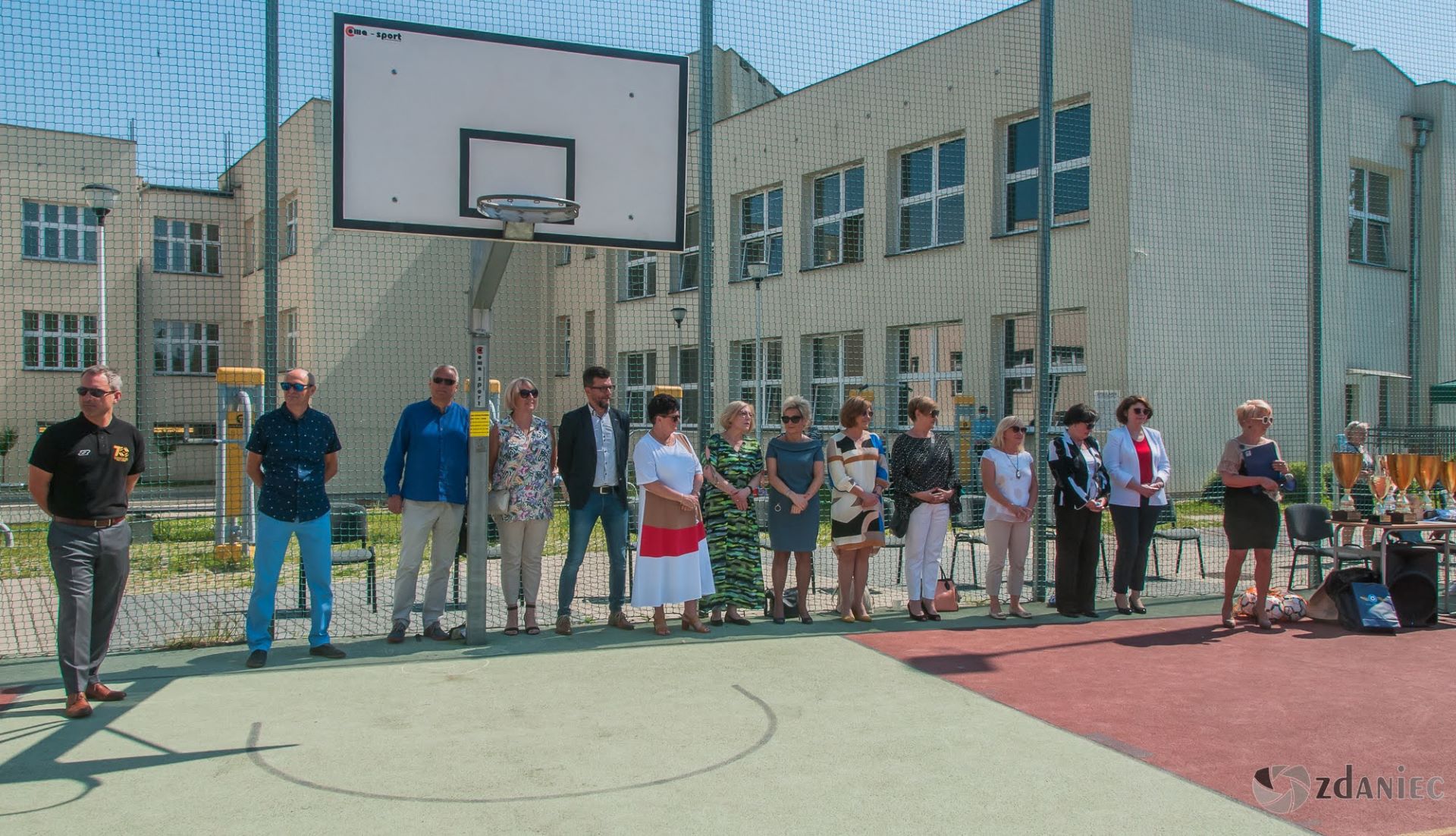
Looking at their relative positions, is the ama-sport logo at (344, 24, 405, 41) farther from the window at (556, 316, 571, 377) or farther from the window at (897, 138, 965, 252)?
the window at (897, 138, 965, 252)

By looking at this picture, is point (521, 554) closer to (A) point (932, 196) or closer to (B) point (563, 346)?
(B) point (563, 346)

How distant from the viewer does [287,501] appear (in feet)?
19.5

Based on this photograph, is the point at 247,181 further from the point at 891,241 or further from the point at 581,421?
the point at 891,241

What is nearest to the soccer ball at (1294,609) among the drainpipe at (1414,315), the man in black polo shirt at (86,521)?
the drainpipe at (1414,315)

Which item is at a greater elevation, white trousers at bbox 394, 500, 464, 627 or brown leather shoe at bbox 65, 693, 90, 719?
white trousers at bbox 394, 500, 464, 627

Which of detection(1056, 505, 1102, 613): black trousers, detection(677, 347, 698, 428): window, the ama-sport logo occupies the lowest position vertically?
detection(1056, 505, 1102, 613): black trousers

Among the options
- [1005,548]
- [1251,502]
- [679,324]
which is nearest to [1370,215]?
[1251,502]

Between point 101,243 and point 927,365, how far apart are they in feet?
21.9

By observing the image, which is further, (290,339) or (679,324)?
(679,324)

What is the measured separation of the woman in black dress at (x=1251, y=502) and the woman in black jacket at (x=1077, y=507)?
2.74 ft

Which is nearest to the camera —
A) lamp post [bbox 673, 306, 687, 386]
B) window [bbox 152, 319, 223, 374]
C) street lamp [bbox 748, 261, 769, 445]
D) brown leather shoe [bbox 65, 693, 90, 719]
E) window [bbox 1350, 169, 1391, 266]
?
brown leather shoe [bbox 65, 693, 90, 719]

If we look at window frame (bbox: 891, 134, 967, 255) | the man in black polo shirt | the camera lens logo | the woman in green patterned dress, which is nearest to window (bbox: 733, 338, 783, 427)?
the woman in green patterned dress

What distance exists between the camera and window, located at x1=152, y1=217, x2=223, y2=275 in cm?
753

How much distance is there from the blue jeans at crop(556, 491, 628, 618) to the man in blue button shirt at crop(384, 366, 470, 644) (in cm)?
71
